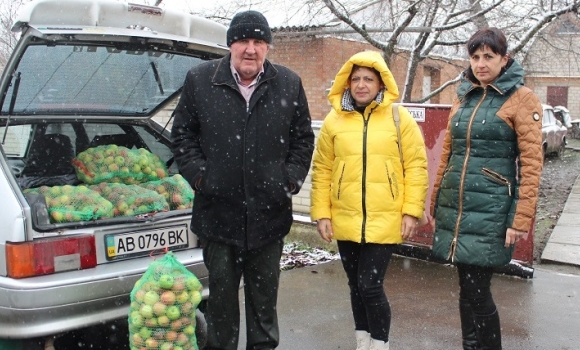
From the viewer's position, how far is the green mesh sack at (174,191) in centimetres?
407

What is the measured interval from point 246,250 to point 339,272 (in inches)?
102

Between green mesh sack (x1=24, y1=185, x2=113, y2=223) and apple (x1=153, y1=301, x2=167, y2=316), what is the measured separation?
716 millimetres

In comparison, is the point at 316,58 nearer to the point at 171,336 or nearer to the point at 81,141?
the point at 81,141

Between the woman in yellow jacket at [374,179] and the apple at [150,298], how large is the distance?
39.8 inches

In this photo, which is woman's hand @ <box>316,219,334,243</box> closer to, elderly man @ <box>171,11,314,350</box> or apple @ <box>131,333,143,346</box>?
elderly man @ <box>171,11,314,350</box>

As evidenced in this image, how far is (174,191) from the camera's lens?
4152mm

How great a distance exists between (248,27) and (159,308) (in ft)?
4.96

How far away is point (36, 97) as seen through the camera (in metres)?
4.18

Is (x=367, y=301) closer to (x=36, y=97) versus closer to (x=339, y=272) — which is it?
(x=339, y=272)

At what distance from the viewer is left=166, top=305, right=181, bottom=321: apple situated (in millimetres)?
3164

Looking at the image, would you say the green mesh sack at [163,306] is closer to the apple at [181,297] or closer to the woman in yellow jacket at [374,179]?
the apple at [181,297]


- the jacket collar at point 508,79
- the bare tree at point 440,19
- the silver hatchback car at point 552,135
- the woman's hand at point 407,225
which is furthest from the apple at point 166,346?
the silver hatchback car at point 552,135

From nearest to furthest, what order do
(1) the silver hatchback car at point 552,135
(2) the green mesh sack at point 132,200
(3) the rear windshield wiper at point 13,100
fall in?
(3) the rear windshield wiper at point 13,100 < (2) the green mesh sack at point 132,200 < (1) the silver hatchback car at point 552,135

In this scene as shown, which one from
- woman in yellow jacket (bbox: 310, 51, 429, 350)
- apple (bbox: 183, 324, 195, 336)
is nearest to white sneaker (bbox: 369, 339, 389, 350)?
woman in yellow jacket (bbox: 310, 51, 429, 350)
